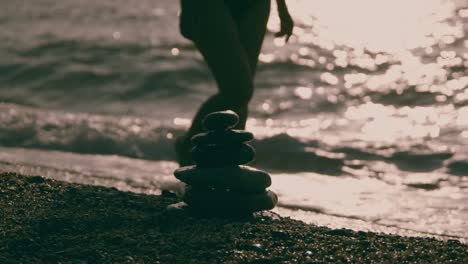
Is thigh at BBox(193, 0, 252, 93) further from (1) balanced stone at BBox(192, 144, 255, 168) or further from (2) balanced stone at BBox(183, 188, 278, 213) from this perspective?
(2) balanced stone at BBox(183, 188, 278, 213)

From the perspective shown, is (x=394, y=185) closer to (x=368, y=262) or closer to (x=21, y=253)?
(x=368, y=262)

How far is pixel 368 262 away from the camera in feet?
19.0

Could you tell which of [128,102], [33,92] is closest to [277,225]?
[128,102]

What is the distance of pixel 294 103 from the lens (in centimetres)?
1410

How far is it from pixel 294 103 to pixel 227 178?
7.55 metres

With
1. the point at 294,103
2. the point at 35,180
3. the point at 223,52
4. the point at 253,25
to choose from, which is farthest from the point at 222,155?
the point at 294,103

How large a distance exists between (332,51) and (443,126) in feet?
15.8

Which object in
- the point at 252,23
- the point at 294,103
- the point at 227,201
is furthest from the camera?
the point at 294,103

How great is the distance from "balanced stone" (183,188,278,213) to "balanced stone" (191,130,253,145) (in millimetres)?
311

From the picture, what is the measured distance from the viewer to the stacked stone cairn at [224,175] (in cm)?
659

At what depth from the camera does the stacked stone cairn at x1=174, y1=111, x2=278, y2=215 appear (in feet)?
21.6

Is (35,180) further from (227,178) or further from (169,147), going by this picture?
(169,147)

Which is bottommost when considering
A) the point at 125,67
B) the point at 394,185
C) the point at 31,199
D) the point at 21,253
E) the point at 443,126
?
the point at 21,253

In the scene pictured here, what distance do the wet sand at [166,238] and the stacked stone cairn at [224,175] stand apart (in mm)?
95
